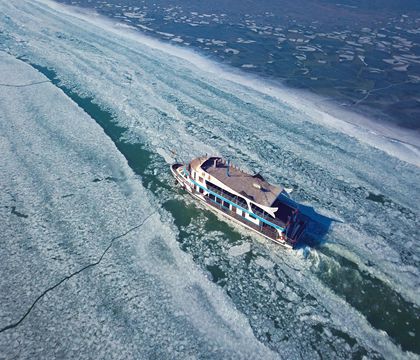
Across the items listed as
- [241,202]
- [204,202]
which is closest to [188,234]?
[204,202]

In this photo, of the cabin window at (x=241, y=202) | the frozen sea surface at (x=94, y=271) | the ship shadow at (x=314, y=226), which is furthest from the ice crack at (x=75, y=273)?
the ship shadow at (x=314, y=226)

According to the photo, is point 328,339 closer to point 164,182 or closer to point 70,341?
point 70,341

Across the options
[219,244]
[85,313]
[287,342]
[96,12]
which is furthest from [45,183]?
[96,12]

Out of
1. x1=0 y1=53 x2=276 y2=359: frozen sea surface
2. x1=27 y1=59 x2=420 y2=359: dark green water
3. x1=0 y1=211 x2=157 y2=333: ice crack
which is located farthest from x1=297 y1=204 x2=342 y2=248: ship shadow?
x1=0 y1=211 x2=157 y2=333: ice crack

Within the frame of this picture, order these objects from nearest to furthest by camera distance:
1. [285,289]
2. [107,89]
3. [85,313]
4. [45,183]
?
[85,313], [285,289], [45,183], [107,89]

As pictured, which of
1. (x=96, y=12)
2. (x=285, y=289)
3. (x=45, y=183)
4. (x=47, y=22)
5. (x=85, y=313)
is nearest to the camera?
(x=85, y=313)

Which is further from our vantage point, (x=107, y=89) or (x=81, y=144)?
(x=107, y=89)
